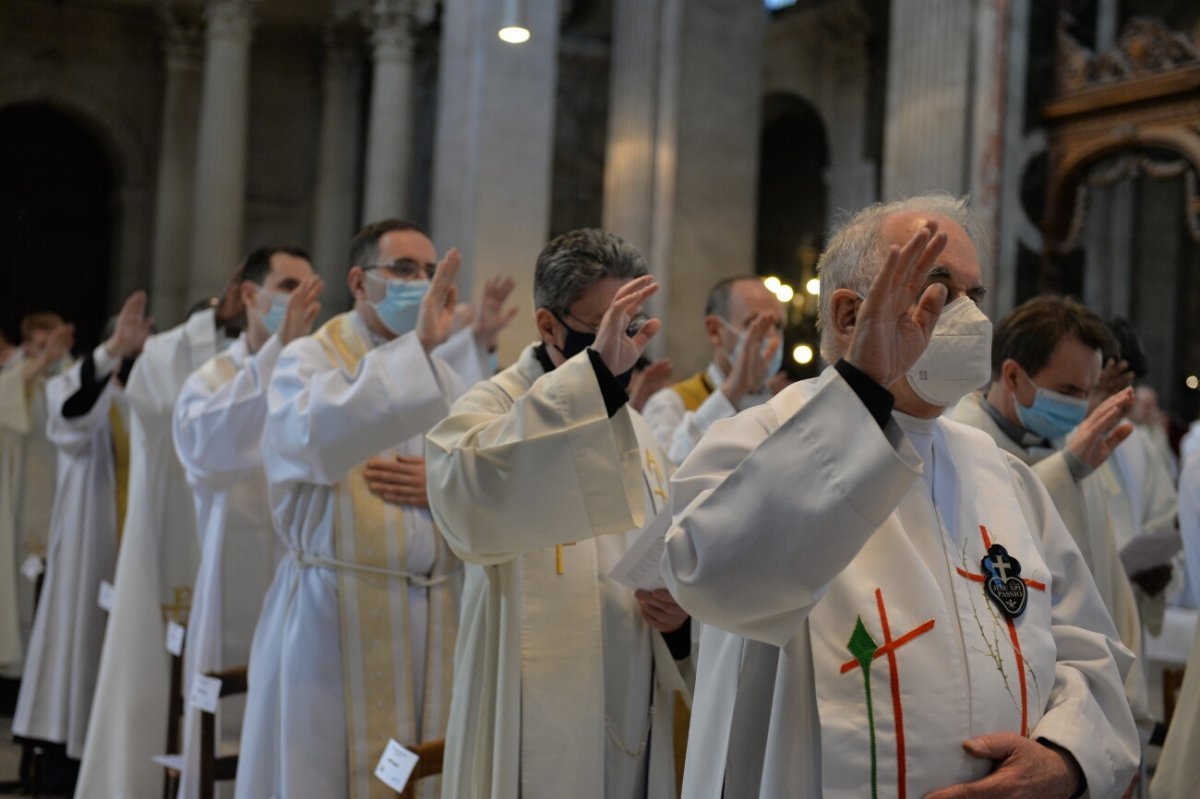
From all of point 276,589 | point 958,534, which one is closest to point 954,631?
point 958,534

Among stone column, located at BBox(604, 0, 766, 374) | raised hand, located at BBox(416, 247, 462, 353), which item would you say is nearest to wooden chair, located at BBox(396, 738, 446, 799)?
raised hand, located at BBox(416, 247, 462, 353)

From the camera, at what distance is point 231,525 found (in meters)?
5.26

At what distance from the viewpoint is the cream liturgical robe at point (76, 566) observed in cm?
687

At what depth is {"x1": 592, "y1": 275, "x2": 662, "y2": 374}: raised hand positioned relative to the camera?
8.95 feet

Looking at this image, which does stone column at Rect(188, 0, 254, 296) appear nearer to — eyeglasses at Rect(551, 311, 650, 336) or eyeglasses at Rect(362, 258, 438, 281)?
eyeglasses at Rect(362, 258, 438, 281)

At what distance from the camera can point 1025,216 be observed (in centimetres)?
920

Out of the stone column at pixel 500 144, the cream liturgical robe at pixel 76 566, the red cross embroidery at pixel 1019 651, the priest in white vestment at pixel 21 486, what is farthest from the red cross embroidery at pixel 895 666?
the stone column at pixel 500 144

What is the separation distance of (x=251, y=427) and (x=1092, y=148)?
21.4 feet

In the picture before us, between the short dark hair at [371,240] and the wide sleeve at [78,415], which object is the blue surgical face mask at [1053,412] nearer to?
the short dark hair at [371,240]

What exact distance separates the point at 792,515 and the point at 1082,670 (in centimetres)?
77

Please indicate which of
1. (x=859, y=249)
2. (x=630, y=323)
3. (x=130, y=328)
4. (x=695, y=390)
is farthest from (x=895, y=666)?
(x=130, y=328)

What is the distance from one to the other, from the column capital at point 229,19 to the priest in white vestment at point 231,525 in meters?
12.8

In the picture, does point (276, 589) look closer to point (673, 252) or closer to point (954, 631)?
point (954, 631)

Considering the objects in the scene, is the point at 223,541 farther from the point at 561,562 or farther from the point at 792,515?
the point at 792,515
